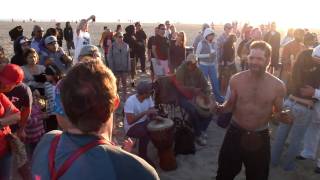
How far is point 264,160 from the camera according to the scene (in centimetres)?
433

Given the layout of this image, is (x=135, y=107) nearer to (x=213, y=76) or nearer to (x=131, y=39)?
(x=213, y=76)

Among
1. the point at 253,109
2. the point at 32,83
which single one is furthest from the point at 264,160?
the point at 32,83

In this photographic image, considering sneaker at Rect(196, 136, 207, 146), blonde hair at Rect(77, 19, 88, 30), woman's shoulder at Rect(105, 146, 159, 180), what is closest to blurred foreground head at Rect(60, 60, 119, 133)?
woman's shoulder at Rect(105, 146, 159, 180)

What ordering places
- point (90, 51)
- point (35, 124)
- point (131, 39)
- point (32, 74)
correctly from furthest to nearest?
point (131, 39), point (32, 74), point (35, 124), point (90, 51)

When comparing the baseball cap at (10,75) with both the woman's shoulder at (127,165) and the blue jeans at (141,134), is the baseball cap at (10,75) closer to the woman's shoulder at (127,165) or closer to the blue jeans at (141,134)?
the woman's shoulder at (127,165)

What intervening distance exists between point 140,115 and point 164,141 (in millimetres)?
568

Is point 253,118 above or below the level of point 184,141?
above

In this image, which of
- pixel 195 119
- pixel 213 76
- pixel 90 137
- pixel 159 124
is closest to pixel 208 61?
pixel 213 76

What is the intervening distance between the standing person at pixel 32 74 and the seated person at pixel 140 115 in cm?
139

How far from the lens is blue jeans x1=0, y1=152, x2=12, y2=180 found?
12.1ft

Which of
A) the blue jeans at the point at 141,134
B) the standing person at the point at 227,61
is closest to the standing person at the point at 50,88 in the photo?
the blue jeans at the point at 141,134

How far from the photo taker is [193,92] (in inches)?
301

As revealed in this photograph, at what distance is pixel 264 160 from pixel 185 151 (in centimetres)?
257

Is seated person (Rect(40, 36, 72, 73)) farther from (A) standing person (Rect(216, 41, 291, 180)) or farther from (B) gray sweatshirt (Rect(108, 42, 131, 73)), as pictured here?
(A) standing person (Rect(216, 41, 291, 180))
